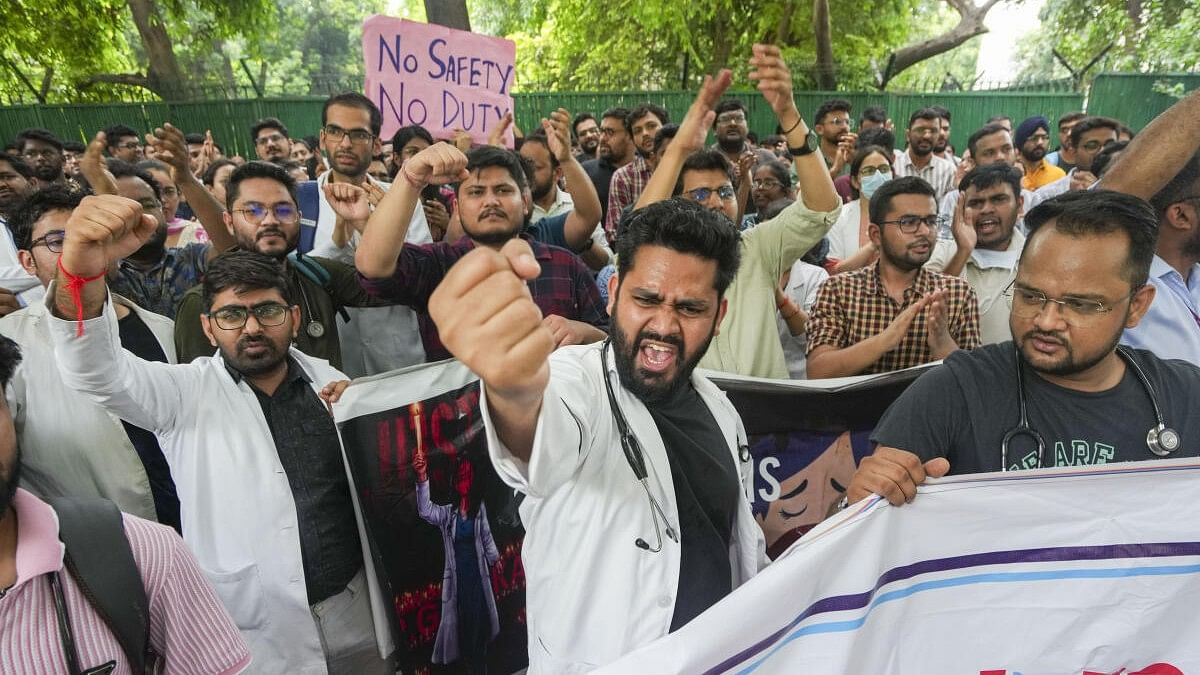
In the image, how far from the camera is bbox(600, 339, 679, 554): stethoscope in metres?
1.68

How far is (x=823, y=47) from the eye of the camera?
13.6 m

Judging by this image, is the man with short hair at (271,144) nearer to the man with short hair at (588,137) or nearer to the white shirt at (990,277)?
the man with short hair at (588,137)

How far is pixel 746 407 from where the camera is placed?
110 inches

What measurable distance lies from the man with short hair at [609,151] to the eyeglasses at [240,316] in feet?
15.4

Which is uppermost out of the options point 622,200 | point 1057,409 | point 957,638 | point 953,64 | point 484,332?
point 953,64

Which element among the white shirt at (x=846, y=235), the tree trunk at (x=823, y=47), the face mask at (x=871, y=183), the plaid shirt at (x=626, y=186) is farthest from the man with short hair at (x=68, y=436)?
the tree trunk at (x=823, y=47)

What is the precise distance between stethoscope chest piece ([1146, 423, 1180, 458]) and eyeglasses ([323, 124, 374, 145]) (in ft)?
13.0

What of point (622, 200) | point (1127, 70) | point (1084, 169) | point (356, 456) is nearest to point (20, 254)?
point (356, 456)

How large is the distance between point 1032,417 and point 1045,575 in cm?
41

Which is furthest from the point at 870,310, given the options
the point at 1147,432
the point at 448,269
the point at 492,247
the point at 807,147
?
the point at 448,269

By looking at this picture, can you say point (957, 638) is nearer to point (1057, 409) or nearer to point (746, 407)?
point (1057, 409)

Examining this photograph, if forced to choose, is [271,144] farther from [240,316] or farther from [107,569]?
[107,569]

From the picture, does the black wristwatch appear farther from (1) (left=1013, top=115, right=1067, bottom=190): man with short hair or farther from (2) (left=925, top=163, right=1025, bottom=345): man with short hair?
(1) (left=1013, top=115, right=1067, bottom=190): man with short hair

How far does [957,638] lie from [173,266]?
12.5 ft
